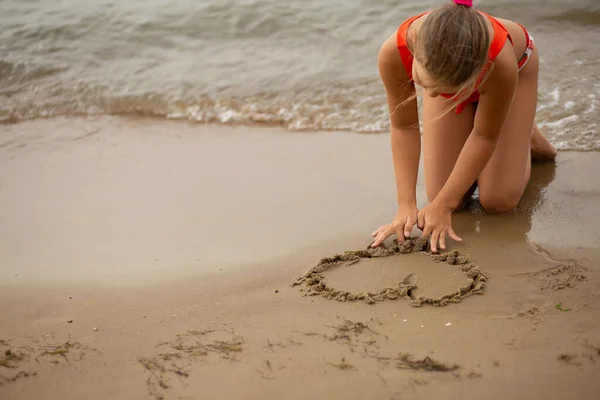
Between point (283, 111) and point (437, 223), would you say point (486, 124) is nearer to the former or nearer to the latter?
point (437, 223)

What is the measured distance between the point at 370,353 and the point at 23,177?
2.72 m

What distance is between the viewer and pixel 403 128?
296cm

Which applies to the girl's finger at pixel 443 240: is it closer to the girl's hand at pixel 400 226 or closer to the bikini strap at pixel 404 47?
the girl's hand at pixel 400 226

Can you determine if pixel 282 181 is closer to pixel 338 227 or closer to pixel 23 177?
pixel 338 227

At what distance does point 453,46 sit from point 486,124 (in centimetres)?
53

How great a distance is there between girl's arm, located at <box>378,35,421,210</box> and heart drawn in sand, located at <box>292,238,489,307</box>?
0.25 metres

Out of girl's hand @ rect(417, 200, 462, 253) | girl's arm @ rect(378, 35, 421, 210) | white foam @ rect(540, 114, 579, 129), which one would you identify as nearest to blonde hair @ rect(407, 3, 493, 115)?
girl's arm @ rect(378, 35, 421, 210)

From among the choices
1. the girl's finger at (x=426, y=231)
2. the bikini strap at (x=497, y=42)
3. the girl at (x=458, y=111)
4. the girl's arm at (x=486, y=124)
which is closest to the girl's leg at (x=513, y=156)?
the girl at (x=458, y=111)

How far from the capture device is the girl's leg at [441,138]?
3164 mm

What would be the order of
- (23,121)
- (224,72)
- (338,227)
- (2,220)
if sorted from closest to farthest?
(338,227) < (2,220) < (23,121) < (224,72)

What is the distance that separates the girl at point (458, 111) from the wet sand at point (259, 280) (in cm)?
18

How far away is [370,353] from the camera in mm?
2012

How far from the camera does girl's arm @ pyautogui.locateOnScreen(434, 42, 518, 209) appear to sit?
2.54 meters

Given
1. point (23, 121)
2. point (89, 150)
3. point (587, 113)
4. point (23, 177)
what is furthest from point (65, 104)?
point (587, 113)
